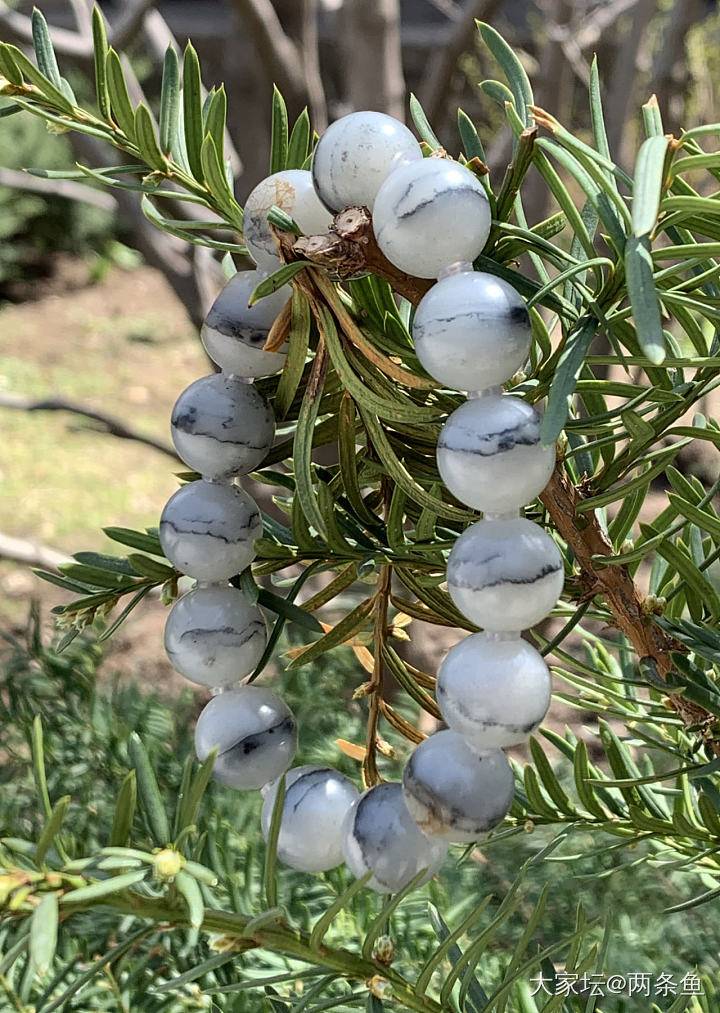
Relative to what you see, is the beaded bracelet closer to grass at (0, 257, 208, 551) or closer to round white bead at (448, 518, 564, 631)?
round white bead at (448, 518, 564, 631)

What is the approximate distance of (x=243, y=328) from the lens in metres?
0.29

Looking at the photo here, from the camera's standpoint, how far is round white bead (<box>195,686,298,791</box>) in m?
0.31

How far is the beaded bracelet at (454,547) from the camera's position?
247mm

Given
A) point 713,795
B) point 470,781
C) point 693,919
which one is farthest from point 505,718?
point 693,919

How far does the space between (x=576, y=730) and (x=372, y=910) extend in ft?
2.96

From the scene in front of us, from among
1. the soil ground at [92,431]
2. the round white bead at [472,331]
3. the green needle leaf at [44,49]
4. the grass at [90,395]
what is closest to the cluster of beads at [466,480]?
the round white bead at [472,331]

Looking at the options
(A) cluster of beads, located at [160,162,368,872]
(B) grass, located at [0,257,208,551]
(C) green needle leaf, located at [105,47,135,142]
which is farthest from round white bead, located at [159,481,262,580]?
(B) grass, located at [0,257,208,551]

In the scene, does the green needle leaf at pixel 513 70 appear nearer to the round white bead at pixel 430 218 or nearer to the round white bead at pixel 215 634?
the round white bead at pixel 430 218

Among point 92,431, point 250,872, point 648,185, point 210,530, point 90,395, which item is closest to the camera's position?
point 648,185

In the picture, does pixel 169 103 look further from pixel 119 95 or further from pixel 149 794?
pixel 149 794

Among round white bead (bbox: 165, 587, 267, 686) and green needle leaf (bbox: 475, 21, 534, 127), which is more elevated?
green needle leaf (bbox: 475, 21, 534, 127)

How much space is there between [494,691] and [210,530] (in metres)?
0.09

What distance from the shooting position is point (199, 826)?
1.75 ft

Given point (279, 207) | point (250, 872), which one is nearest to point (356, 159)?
point (279, 207)
